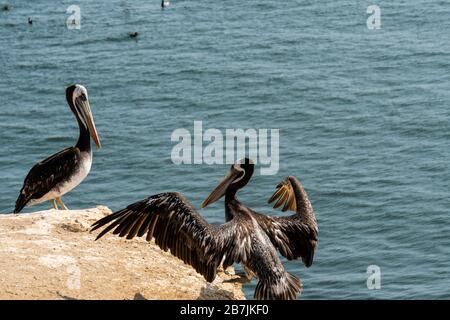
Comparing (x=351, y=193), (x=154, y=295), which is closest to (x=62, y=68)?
(x=351, y=193)

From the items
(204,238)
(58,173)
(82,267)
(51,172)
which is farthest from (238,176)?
(51,172)

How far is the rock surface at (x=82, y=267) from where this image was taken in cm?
1524

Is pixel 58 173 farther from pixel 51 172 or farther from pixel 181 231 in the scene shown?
pixel 181 231

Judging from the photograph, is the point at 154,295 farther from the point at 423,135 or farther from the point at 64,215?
the point at 423,135

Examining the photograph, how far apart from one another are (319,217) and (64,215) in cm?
1709

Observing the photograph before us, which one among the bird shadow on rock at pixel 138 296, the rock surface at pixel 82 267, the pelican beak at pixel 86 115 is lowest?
the bird shadow on rock at pixel 138 296

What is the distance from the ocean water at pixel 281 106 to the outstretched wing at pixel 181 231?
1369cm

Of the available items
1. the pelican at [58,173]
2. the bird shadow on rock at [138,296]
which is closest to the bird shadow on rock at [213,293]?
the bird shadow on rock at [138,296]

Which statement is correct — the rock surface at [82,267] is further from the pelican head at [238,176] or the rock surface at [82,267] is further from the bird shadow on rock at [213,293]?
the pelican head at [238,176]

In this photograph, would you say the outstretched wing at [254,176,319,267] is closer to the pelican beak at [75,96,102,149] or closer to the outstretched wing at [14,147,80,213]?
the outstretched wing at [14,147,80,213]

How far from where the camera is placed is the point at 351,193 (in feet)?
117

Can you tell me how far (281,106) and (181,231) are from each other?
29.1 m

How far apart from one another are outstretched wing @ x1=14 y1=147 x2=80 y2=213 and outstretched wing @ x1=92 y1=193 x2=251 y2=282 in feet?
13.4

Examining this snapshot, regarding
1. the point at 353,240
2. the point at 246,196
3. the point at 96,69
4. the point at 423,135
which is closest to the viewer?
the point at 353,240
